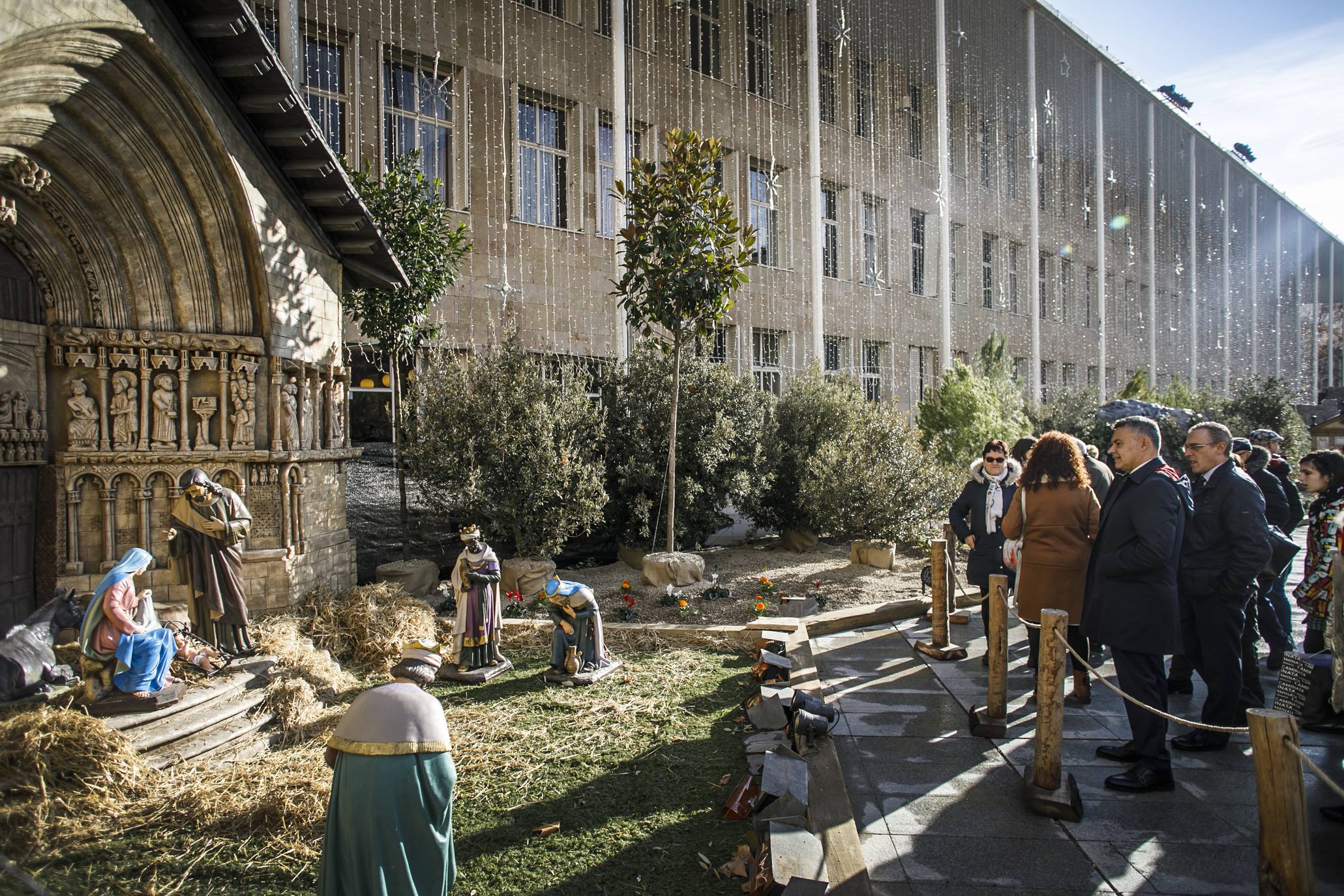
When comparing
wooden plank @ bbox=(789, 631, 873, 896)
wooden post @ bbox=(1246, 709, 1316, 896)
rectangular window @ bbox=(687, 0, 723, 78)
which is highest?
rectangular window @ bbox=(687, 0, 723, 78)

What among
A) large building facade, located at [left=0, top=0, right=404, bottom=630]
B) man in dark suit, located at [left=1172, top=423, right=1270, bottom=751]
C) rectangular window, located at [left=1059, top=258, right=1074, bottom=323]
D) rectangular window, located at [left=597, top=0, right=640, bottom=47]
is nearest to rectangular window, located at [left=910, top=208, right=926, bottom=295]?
rectangular window, located at [left=1059, top=258, right=1074, bottom=323]

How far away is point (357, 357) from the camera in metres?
11.3

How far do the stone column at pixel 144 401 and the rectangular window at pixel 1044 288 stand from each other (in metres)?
25.7

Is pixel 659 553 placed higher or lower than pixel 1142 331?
lower

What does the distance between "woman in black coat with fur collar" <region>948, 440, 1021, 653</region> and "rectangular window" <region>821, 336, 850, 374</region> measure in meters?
11.4

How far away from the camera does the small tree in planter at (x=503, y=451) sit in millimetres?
9875

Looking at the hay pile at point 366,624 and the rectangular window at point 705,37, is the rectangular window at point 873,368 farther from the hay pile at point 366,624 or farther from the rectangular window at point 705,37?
the hay pile at point 366,624

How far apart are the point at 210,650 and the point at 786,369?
→ 42.7ft

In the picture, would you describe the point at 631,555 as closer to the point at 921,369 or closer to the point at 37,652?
the point at 37,652

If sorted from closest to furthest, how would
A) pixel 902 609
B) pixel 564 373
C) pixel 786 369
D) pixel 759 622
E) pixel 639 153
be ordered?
pixel 759 622 < pixel 902 609 < pixel 564 373 < pixel 639 153 < pixel 786 369

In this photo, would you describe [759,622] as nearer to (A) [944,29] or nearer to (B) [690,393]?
(B) [690,393]

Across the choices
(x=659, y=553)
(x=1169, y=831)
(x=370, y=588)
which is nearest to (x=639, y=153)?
(x=659, y=553)

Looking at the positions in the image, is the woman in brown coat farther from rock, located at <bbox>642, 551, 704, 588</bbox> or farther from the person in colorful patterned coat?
rock, located at <bbox>642, 551, 704, 588</bbox>

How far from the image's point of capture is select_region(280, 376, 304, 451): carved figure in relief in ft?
26.7
